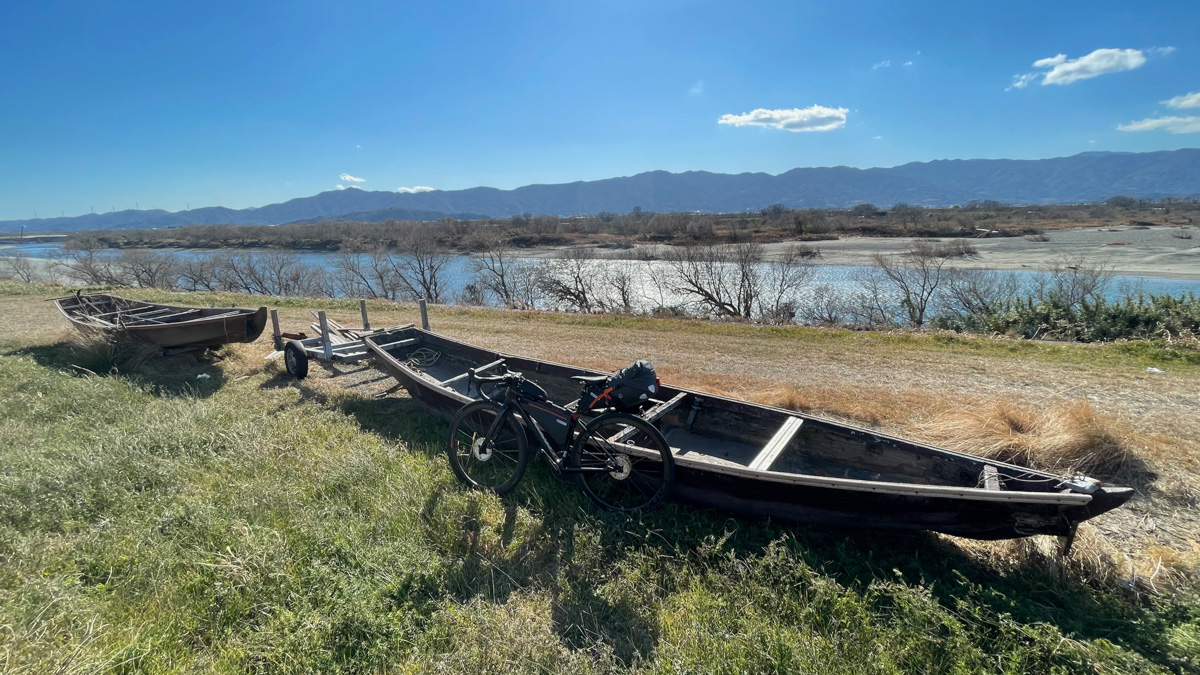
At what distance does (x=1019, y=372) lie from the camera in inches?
352

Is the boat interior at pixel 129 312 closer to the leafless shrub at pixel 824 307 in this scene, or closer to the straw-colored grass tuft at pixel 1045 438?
the straw-colored grass tuft at pixel 1045 438

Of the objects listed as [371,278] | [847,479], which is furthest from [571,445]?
[371,278]

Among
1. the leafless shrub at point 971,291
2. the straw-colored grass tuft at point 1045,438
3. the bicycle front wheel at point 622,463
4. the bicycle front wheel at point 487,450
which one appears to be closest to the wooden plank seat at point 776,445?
the bicycle front wheel at point 622,463

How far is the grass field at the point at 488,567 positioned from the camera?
2758 mm

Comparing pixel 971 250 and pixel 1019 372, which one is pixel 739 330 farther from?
pixel 971 250

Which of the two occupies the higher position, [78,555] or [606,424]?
[606,424]

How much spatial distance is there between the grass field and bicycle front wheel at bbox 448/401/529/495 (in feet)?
0.69

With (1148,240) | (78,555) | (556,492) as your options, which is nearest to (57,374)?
(78,555)

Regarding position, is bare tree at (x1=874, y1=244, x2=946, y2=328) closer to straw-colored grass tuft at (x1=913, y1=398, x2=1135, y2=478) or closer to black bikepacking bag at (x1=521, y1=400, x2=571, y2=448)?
straw-colored grass tuft at (x1=913, y1=398, x2=1135, y2=478)

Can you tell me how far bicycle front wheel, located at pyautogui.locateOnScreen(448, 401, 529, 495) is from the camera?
4.38 meters

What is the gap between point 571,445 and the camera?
4.30 m

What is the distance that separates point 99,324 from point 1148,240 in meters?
62.7

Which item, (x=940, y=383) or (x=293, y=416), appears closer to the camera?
(x=293, y=416)

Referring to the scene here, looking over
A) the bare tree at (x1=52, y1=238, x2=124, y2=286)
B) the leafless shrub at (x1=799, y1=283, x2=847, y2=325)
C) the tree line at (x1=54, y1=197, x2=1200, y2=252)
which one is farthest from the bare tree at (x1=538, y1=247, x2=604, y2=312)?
the bare tree at (x1=52, y1=238, x2=124, y2=286)
